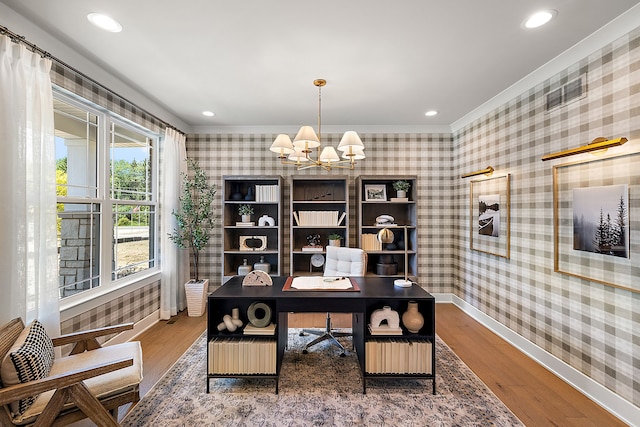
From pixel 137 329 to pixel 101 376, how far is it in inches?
70.4

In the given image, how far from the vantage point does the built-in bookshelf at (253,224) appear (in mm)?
4156

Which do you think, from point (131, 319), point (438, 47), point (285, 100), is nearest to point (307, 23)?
point (438, 47)

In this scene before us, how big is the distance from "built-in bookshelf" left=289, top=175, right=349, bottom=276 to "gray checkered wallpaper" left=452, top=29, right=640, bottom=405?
1.80 meters

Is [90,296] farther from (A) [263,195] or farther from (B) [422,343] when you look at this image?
(B) [422,343]

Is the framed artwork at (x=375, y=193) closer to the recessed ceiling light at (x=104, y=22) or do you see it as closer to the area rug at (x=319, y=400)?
the area rug at (x=319, y=400)

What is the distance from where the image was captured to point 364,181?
4359 mm

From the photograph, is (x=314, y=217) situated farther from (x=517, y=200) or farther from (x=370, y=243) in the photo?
(x=517, y=200)

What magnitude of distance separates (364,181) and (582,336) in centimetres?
286

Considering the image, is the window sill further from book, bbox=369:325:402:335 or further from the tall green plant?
book, bbox=369:325:402:335

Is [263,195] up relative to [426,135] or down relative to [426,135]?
down

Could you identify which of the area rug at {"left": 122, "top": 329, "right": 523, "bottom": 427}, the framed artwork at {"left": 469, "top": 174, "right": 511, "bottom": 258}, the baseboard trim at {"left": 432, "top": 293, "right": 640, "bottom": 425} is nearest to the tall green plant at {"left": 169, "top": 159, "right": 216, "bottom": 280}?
the area rug at {"left": 122, "top": 329, "right": 523, "bottom": 427}

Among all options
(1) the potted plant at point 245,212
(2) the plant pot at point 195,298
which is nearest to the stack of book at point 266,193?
(1) the potted plant at point 245,212

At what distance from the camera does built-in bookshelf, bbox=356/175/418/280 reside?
4141 mm

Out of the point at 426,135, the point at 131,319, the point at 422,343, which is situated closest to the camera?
Answer: the point at 422,343
